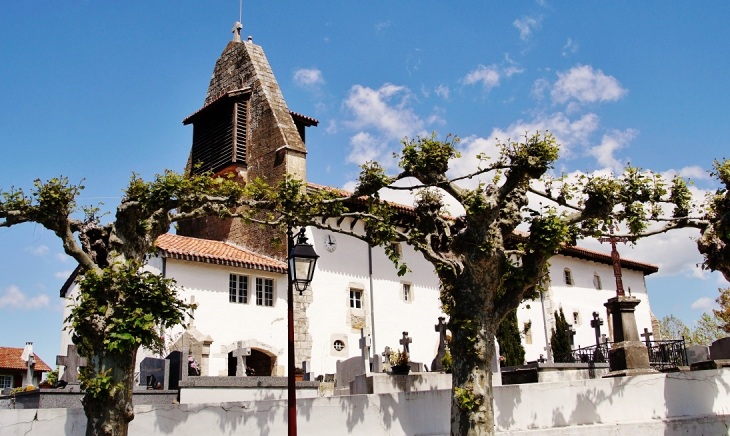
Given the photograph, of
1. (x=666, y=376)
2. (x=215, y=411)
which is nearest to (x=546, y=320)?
(x=666, y=376)

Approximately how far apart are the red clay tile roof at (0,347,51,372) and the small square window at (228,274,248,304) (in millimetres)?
17907

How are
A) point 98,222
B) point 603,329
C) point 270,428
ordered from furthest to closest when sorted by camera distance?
point 603,329 < point 270,428 < point 98,222

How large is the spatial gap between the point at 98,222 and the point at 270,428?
4.32 meters

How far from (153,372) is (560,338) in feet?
67.6

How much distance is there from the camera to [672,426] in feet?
40.8

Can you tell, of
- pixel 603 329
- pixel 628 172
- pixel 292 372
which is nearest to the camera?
pixel 292 372

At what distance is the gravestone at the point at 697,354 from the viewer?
14.9m

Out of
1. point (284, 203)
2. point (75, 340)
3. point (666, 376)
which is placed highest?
point (284, 203)

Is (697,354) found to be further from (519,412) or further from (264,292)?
(264,292)

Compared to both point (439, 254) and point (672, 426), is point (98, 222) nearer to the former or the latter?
point (439, 254)

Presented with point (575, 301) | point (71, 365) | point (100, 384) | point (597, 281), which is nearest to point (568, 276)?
point (575, 301)

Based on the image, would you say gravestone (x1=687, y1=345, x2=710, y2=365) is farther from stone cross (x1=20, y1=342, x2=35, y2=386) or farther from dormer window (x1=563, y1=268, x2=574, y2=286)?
dormer window (x1=563, y1=268, x2=574, y2=286)

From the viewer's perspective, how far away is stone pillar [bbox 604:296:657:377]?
44.9 ft

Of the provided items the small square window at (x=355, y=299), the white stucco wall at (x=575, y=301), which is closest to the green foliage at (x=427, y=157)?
the small square window at (x=355, y=299)
